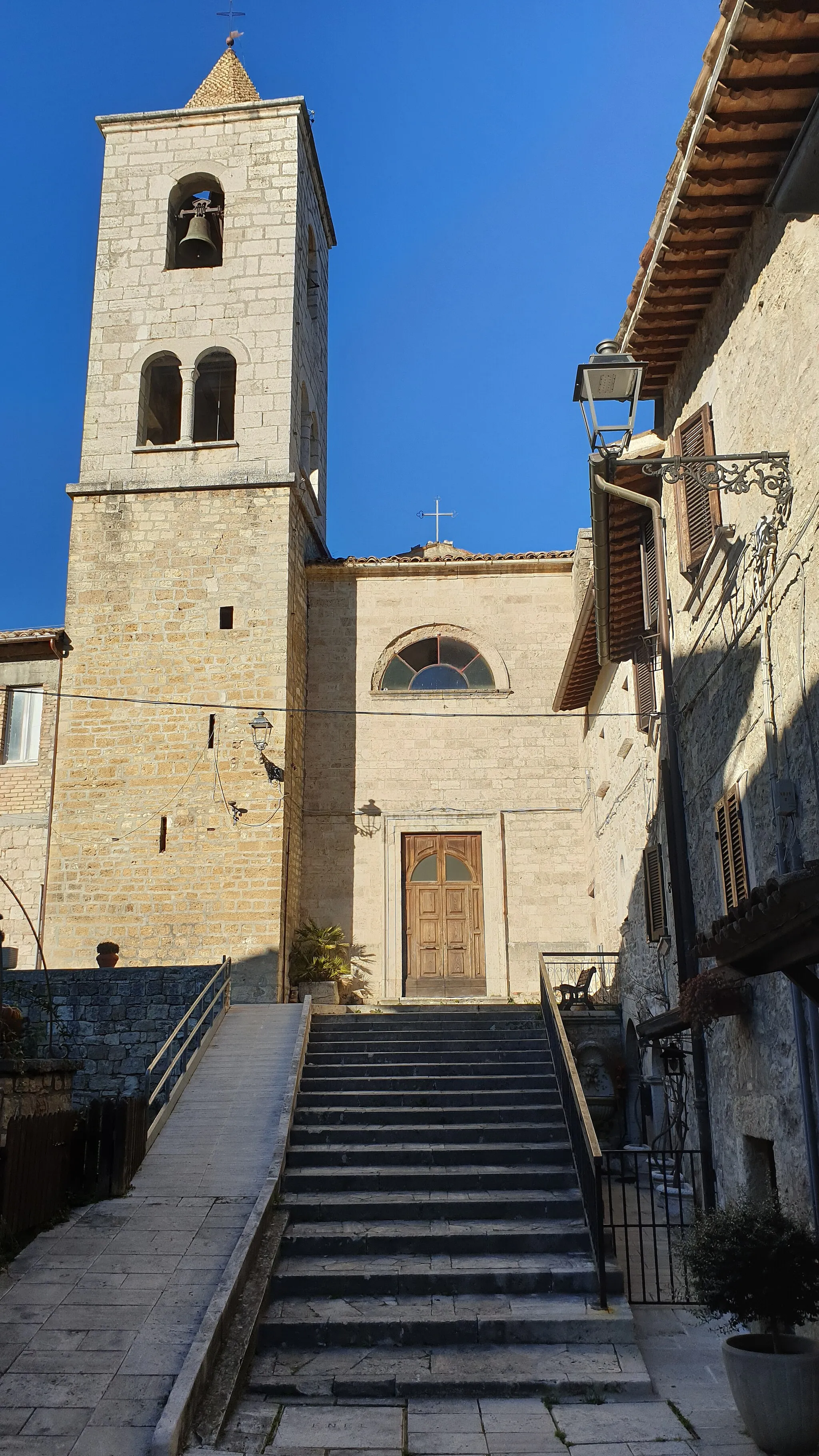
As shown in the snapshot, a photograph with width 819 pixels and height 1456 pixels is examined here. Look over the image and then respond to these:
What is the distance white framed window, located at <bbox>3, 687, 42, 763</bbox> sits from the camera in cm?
1822

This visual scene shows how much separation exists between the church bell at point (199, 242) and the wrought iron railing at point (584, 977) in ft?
43.9

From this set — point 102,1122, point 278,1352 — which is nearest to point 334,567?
point 102,1122

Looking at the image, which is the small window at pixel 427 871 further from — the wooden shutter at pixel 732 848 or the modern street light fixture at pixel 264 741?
the wooden shutter at pixel 732 848

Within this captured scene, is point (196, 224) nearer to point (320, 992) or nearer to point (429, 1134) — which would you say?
point (320, 992)

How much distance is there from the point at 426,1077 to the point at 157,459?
39.0ft

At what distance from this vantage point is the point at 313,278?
73.0 feet

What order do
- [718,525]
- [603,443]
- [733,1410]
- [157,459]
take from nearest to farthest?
[733,1410]
[603,443]
[718,525]
[157,459]

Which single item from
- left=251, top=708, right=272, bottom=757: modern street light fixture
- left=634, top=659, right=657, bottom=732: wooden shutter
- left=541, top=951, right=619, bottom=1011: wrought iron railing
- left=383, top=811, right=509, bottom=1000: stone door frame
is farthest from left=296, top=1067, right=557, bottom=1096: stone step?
left=251, top=708, right=272, bottom=757: modern street light fixture

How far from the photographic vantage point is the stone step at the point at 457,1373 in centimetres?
662

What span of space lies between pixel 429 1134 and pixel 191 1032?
3659mm

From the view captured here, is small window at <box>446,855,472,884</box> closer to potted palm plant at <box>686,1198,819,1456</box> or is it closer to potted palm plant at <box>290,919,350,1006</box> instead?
potted palm plant at <box>290,919,350,1006</box>

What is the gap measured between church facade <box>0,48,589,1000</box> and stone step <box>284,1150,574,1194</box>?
7.02 metres

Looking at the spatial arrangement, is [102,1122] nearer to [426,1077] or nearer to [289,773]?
[426,1077]

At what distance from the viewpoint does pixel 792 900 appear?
519 cm
